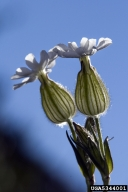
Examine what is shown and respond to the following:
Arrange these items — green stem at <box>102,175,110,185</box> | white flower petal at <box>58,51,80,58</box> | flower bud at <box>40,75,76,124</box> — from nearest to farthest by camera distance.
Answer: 1. green stem at <box>102,175,110,185</box>
2. white flower petal at <box>58,51,80,58</box>
3. flower bud at <box>40,75,76,124</box>

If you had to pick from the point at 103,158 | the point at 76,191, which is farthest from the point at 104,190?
the point at 76,191

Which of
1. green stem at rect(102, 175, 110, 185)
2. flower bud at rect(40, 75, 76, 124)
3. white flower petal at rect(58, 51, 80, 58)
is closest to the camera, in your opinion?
green stem at rect(102, 175, 110, 185)

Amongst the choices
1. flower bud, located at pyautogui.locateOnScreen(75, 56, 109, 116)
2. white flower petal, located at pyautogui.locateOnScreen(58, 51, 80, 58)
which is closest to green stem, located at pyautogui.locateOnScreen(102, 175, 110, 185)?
flower bud, located at pyautogui.locateOnScreen(75, 56, 109, 116)

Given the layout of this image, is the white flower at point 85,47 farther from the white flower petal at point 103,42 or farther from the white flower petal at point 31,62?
the white flower petal at point 31,62

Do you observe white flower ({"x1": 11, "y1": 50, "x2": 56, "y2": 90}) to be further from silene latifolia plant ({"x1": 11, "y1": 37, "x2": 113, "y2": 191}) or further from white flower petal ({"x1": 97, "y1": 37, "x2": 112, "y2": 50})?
white flower petal ({"x1": 97, "y1": 37, "x2": 112, "y2": 50})

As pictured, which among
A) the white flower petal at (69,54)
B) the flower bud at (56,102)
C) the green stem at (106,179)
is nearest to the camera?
the green stem at (106,179)

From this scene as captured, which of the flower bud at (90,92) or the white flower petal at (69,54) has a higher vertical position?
the white flower petal at (69,54)

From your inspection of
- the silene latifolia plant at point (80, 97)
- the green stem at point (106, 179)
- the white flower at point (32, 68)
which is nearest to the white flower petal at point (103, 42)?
the silene latifolia plant at point (80, 97)

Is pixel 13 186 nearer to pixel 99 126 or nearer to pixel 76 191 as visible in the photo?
pixel 76 191
